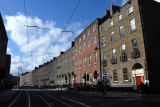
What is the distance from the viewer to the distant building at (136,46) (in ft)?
65.3

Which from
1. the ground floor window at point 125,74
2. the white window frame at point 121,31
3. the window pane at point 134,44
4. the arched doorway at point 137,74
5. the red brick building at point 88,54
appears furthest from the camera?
the red brick building at point 88,54

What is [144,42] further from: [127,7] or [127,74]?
[127,7]

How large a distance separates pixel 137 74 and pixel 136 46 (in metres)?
4.06

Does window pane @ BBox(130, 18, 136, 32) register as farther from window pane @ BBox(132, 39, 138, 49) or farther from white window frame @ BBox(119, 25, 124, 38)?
white window frame @ BBox(119, 25, 124, 38)

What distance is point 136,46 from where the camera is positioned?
2147cm

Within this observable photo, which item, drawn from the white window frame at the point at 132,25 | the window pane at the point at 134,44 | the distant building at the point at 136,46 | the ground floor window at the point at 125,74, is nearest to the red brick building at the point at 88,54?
the distant building at the point at 136,46

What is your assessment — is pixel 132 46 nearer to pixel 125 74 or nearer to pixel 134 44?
pixel 134 44

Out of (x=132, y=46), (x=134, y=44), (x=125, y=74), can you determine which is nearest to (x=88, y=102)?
(x=125, y=74)

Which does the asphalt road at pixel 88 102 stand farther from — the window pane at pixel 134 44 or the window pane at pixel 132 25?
the window pane at pixel 132 25

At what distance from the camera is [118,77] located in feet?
80.1

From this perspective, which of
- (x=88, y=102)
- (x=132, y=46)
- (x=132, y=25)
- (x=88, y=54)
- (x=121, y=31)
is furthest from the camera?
(x=88, y=54)

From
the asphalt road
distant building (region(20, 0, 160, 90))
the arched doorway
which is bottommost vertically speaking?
the asphalt road

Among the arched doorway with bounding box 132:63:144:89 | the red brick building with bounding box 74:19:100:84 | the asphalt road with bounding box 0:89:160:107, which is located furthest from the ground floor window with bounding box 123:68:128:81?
the asphalt road with bounding box 0:89:160:107

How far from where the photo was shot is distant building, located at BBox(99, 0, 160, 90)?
784 inches
